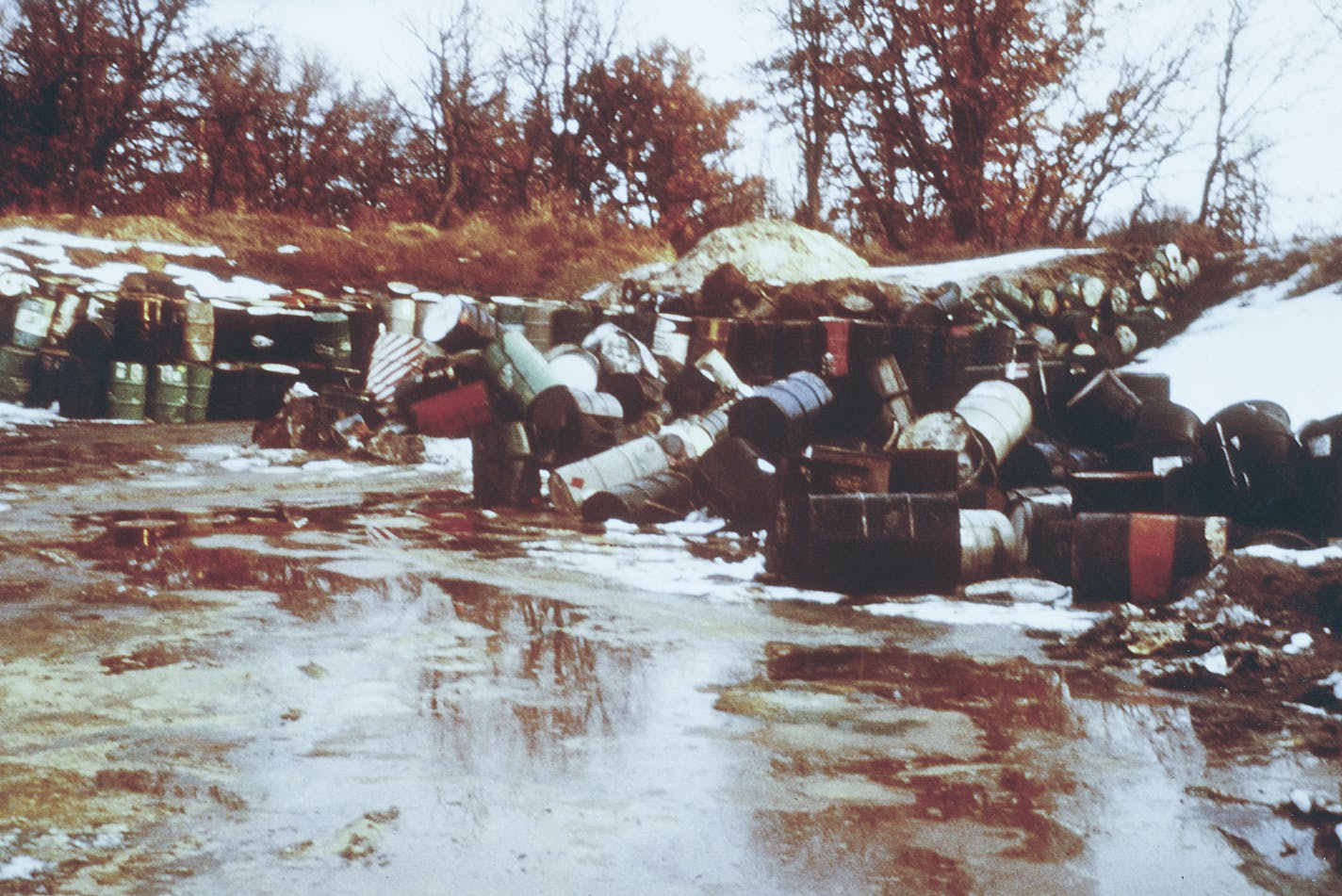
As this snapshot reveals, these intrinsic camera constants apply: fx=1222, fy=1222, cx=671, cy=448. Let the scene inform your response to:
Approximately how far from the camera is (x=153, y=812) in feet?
10.1

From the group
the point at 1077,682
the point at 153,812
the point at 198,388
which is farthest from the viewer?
the point at 198,388

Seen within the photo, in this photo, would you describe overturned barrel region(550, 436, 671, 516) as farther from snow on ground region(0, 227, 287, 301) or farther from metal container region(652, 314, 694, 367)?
snow on ground region(0, 227, 287, 301)

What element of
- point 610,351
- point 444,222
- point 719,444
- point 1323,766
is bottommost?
point 1323,766

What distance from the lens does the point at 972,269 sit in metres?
20.7

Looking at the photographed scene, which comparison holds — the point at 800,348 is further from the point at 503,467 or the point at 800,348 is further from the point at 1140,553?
the point at 1140,553

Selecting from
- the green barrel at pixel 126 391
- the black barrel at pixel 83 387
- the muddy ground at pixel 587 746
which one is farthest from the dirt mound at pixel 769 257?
the muddy ground at pixel 587 746

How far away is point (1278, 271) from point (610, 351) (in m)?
12.5

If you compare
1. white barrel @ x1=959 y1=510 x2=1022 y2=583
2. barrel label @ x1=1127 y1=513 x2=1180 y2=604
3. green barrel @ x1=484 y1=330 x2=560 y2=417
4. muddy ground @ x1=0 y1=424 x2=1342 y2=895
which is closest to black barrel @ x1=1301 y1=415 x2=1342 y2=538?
barrel label @ x1=1127 y1=513 x2=1180 y2=604

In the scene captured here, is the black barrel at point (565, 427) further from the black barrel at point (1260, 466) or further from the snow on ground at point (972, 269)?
the snow on ground at point (972, 269)

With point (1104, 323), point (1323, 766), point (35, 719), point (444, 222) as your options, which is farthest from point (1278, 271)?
point (444, 222)

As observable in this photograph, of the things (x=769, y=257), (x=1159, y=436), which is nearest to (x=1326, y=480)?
(x=1159, y=436)

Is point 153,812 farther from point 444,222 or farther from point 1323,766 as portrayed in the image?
point 444,222

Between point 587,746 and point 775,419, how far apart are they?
17.0 feet

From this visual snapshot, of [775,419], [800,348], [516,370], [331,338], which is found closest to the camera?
[775,419]
